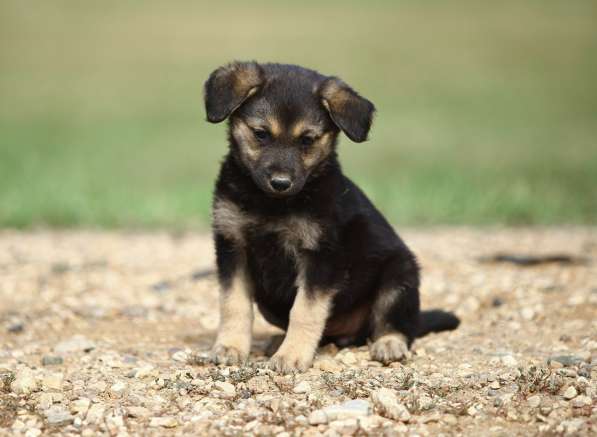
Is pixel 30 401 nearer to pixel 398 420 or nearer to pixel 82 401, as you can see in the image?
pixel 82 401

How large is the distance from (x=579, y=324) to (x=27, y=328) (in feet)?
12.0

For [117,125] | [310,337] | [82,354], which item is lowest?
[117,125]

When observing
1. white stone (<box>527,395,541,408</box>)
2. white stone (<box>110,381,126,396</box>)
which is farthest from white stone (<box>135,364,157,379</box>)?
white stone (<box>527,395,541,408</box>)

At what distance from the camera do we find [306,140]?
4629mm

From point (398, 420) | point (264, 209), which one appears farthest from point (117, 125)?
point (398, 420)

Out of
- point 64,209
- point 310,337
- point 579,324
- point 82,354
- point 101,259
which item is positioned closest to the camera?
point 310,337

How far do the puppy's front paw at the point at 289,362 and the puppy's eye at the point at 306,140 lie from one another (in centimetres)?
112

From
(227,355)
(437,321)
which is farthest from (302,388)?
(437,321)

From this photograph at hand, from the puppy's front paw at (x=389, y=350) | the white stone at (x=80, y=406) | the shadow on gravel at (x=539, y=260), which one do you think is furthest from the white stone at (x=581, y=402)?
the shadow on gravel at (x=539, y=260)

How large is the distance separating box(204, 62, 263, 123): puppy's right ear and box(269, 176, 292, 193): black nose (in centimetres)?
49

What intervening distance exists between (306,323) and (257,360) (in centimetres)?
44

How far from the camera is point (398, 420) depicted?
3.70m

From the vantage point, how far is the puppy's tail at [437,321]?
5590 mm

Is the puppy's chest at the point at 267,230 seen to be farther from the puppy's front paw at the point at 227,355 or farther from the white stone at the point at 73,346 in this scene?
the white stone at the point at 73,346
